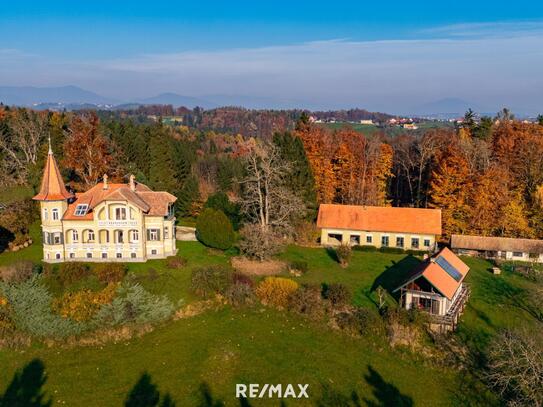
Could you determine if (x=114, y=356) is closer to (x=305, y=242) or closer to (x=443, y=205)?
(x=305, y=242)

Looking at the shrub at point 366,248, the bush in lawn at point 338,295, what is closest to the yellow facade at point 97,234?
the bush in lawn at point 338,295

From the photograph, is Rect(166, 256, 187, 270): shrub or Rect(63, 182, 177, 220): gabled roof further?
Rect(63, 182, 177, 220): gabled roof

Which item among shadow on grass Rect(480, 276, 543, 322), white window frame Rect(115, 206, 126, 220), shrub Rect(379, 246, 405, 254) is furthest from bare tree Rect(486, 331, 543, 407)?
white window frame Rect(115, 206, 126, 220)

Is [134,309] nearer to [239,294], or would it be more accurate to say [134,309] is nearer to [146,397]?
[239,294]

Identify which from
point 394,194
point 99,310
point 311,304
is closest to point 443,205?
point 394,194

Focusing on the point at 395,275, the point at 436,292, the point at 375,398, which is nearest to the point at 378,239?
the point at 395,275

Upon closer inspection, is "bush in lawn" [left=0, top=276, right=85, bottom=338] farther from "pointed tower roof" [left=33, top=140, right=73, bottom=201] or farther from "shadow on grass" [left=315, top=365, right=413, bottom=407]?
"shadow on grass" [left=315, top=365, right=413, bottom=407]

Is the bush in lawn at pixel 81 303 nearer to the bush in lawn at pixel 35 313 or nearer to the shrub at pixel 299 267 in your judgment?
the bush in lawn at pixel 35 313
